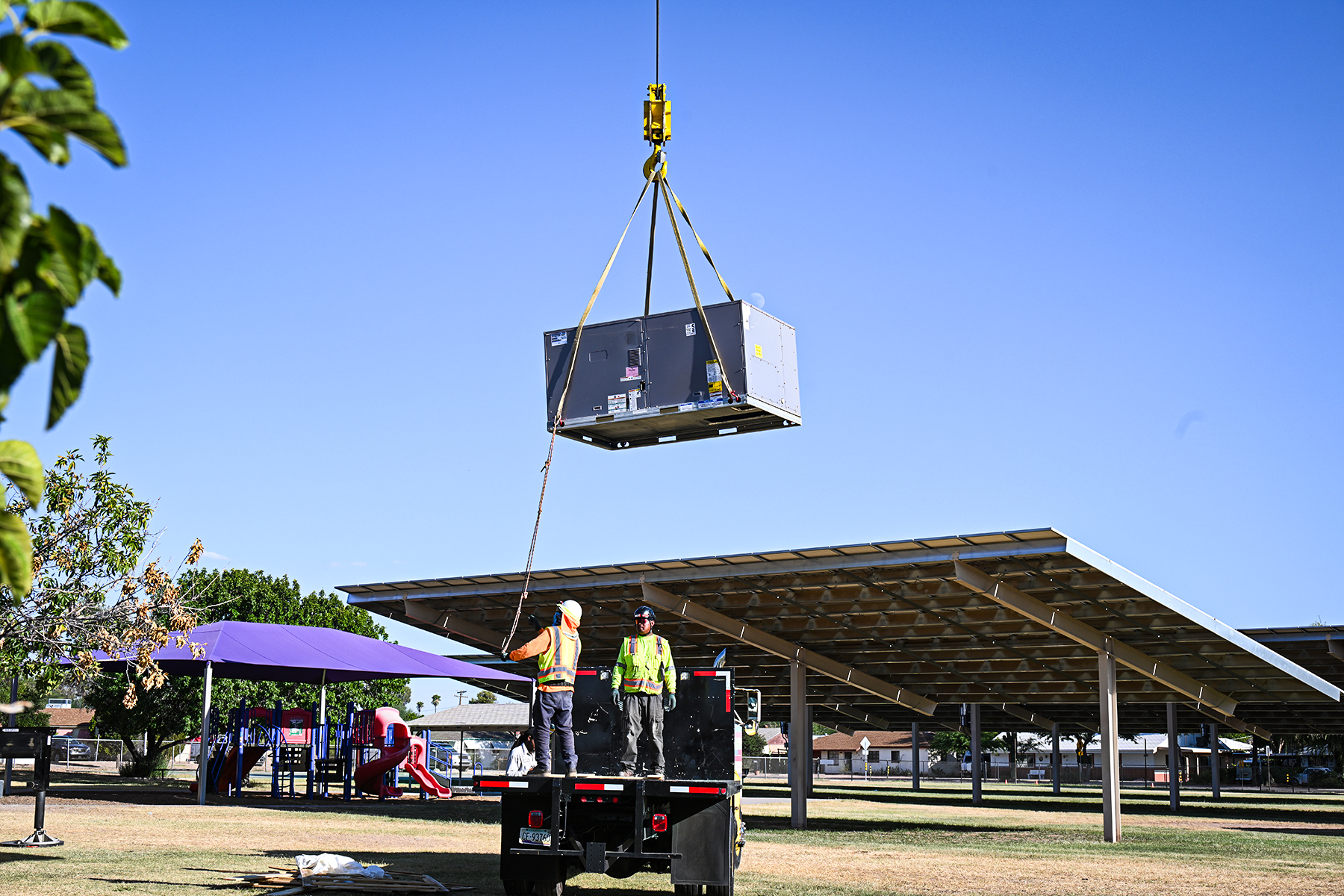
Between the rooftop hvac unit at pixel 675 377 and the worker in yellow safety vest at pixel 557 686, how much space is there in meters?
2.86

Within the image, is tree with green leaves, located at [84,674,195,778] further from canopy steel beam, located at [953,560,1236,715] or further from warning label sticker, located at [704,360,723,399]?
warning label sticker, located at [704,360,723,399]

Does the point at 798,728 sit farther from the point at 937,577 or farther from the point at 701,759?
the point at 701,759

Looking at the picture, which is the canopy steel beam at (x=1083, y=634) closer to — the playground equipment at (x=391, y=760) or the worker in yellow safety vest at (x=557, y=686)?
the worker in yellow safety vest at (x=557, y=686)

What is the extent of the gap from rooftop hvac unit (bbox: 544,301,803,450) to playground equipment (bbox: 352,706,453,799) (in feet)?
68.9

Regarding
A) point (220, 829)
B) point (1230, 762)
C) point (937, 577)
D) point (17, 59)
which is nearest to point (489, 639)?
point (220, 829)

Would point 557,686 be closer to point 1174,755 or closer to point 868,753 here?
point 1174,755

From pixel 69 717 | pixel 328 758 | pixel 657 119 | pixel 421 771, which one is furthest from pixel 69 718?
pixel 657 119

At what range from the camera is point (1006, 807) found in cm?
4125

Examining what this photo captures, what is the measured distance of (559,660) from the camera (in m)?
13.2

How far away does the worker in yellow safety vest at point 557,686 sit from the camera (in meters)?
13.2

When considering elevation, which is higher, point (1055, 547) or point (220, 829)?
point (1055, 547)

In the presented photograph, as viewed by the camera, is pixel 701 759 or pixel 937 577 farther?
pixel 937 577

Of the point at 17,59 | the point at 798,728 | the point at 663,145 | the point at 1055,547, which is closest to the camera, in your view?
the point at 17,59

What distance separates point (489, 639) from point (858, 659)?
29.0 ft
